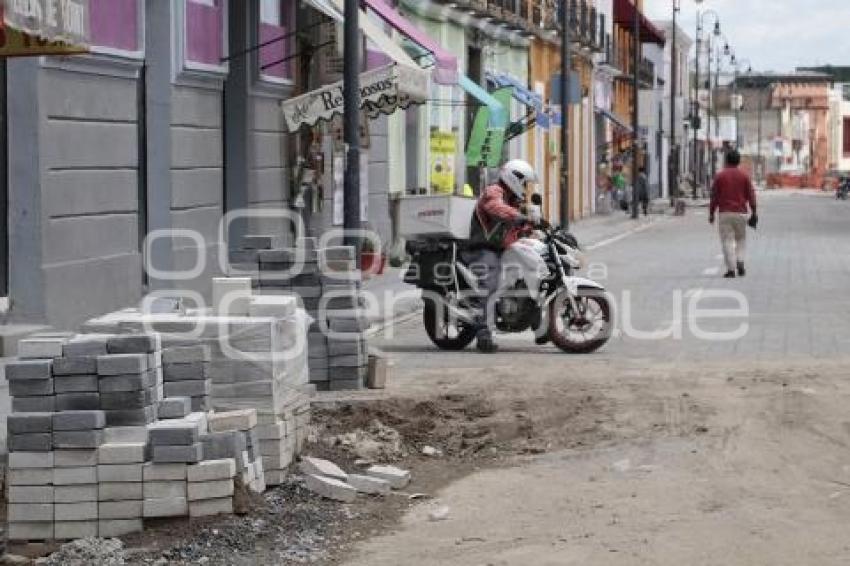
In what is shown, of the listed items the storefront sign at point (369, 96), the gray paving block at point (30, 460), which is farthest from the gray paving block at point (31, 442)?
the storefront sign at point (369, 96)

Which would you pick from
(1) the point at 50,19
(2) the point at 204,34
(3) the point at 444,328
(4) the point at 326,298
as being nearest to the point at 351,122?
(2) the point at 204,34

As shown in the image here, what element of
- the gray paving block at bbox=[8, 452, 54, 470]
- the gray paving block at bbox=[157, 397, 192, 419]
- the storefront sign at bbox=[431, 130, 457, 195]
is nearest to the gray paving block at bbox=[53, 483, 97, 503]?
the gray paving block at bbox=[8, 452, 54, 470]

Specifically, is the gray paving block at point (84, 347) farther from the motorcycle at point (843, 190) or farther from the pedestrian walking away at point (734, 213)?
the motorcycle at point (843, 190)

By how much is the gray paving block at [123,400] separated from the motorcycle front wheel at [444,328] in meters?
7.34

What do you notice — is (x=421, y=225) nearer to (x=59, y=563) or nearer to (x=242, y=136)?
(x=242, y=136)

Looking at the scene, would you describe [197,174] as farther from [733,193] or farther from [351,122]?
[733,193]

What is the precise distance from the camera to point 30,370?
23.7 feet

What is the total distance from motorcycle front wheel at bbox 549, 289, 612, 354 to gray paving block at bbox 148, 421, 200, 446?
7.27 metres

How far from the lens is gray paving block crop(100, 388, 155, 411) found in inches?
283

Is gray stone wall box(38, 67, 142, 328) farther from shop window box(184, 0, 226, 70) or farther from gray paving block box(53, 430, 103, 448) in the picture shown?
gray paving block box(53, 430, 103, 448)

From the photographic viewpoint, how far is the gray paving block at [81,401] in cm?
721

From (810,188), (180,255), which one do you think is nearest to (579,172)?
(180,255)

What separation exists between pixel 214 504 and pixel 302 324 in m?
2.17

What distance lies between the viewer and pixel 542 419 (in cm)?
1021
